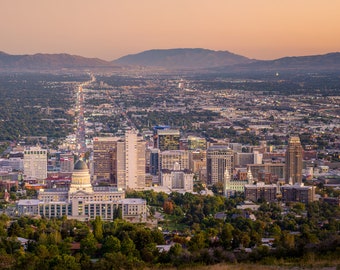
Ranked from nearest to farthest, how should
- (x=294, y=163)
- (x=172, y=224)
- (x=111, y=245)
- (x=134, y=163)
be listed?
(x=111, y=245), (x=172, y=224), (x=134, y=163), (x=294, y=163)

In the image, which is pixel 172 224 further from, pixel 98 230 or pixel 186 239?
pixel 98 230

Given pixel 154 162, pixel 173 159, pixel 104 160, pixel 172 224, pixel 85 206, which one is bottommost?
pixel 172 224

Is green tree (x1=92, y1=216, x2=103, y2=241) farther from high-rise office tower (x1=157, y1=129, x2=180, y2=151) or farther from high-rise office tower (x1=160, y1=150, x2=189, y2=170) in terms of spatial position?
high-rise office tower (x1=157, y1=129, x2=180, y2=151)

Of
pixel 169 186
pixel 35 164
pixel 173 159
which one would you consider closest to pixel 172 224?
pixel 169 186

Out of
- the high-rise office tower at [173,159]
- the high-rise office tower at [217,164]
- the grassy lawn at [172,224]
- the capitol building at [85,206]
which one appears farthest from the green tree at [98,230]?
the high-rise office tower at [173,159]

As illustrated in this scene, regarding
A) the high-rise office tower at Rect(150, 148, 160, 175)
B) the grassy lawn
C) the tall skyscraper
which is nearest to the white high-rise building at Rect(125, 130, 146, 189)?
the high-rise office tower at Rect(150, 148, 160, 175)
